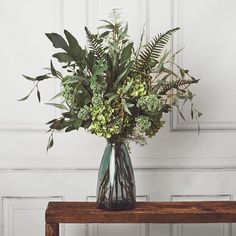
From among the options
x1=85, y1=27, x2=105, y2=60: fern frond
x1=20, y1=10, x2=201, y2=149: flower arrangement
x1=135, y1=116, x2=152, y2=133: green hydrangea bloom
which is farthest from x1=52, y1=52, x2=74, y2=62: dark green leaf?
x1=135, y1=116, x2=152, y2=133: green hydrangea bloom

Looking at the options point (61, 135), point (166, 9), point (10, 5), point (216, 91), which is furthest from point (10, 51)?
point (216, 91)

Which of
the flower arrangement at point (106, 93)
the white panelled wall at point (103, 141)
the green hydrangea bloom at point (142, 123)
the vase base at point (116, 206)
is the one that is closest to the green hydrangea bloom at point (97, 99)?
the flower arrangement at point (106, 93)

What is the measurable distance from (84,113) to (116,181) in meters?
0.20

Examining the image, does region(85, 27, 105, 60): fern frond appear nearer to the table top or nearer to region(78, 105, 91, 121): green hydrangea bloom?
region(78, 105, 91, 121): green hydrangea bloom

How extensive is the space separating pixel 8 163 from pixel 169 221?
57cm

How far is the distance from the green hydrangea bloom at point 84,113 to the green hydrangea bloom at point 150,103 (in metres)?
0.12

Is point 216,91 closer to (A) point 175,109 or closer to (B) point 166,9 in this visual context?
(A) point 175,109

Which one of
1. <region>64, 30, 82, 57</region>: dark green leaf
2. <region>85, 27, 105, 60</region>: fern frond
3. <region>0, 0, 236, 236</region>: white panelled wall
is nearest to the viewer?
<region>64, 30, 82, 57</region>: dark green leaf

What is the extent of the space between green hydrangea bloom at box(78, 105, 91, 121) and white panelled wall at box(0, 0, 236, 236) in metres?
0.38

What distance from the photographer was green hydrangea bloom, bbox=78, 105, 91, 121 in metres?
1.56

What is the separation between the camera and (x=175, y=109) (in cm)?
195

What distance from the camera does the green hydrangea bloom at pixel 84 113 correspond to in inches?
61.6

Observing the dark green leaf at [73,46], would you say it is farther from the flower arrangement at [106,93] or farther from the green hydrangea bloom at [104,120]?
the green hydrangea bloom at [104,120]

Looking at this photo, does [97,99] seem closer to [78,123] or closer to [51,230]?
[78,123]
